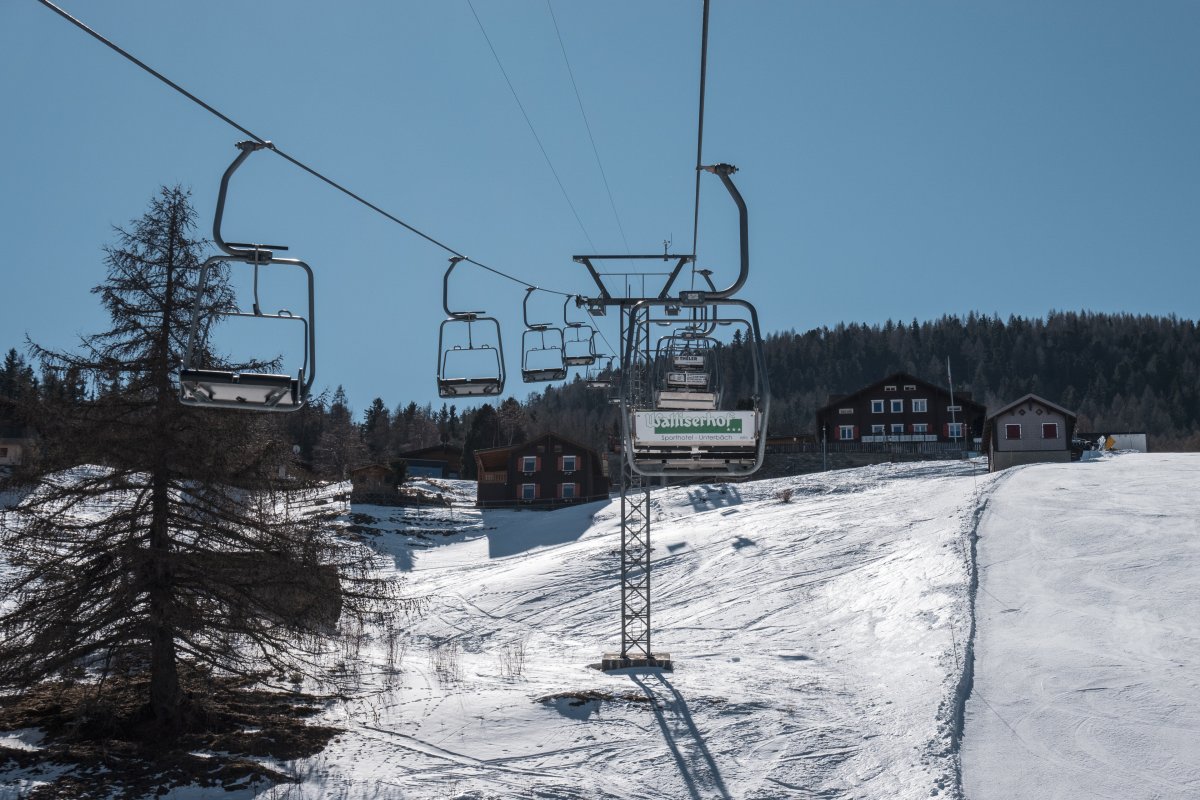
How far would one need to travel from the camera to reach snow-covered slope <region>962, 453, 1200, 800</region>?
639 inches

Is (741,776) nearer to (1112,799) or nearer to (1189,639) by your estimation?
(1112,799)

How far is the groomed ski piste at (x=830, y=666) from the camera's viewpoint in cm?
1691

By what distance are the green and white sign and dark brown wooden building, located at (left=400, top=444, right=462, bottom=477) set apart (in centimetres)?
8349

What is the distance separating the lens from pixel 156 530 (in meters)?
17.9

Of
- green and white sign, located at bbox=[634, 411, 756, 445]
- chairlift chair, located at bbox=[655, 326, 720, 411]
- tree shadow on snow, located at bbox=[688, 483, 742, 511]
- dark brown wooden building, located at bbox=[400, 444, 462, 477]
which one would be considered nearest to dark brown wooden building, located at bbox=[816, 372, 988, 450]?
tree shadow on snow, located at bbox=[688, 483, 742, 511]

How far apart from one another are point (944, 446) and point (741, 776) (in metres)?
65.6

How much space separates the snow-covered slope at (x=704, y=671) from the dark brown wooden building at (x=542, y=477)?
2034 centimetres

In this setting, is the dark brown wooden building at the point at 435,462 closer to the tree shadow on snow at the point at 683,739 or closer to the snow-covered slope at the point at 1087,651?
the snow-covered slope at the point at 1087,651

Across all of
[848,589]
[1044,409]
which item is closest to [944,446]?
[1044,409]

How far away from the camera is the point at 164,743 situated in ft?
58.1

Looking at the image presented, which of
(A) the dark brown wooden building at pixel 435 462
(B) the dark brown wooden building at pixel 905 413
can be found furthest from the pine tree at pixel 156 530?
(A) the dark brown wooden building at pixel 435 462

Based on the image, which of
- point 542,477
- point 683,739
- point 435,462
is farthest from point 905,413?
point 683,739

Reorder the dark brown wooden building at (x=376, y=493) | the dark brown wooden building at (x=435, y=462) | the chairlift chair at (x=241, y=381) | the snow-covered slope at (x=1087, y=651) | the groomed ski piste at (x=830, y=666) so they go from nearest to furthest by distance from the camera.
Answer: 1. the chairlift chair at (x=241, y=381)
2. the snow-covered slope at (x=1087, y=651)
3. the groomed ski piste at (x=830, y=666)
4. the dark brown wooden building at (x=376, y=493)
5. the dark brown wooden building at (x=435, y=462)

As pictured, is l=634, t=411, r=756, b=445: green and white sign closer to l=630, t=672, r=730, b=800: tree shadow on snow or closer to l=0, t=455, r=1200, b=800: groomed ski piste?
l=0, t=455, r=1200, b=800: groomed ski piste
